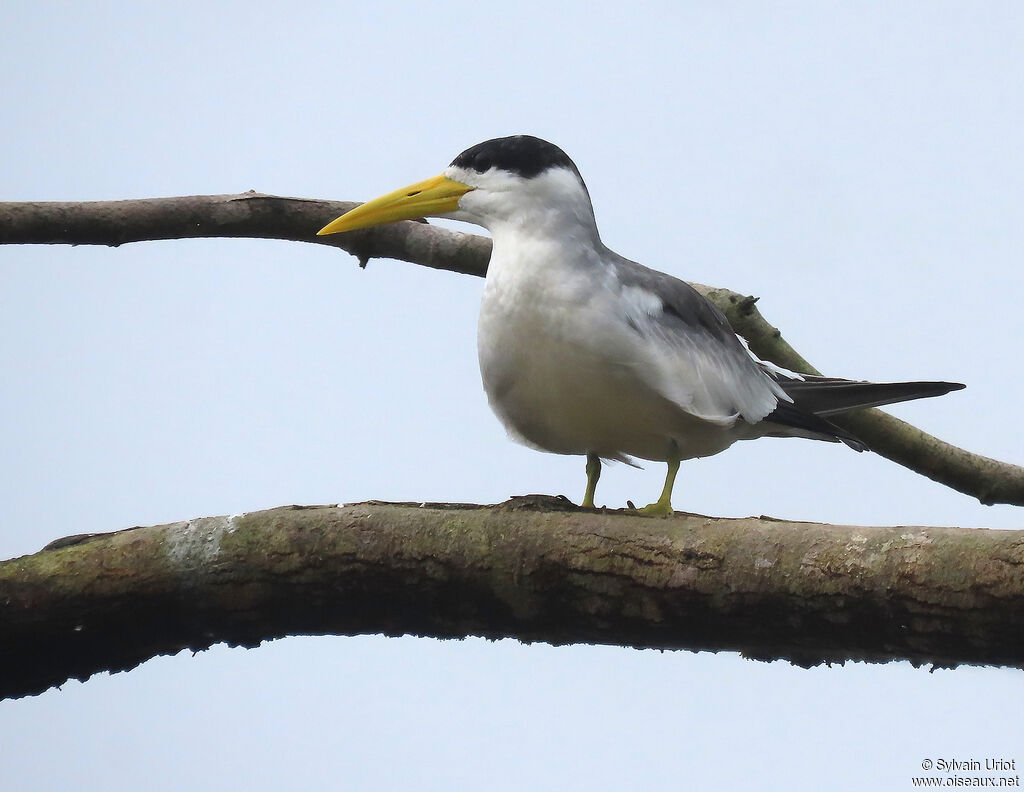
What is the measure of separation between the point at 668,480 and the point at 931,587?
1405 millimetres

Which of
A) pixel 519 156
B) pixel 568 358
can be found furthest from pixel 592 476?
pixel 519 156

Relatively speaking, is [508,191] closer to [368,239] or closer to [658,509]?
[368,239]

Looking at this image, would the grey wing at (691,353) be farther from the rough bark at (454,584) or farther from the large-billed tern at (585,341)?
the rough bark at (454,584)

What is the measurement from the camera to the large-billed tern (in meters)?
4.03

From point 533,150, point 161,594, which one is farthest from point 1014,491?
point 161,594

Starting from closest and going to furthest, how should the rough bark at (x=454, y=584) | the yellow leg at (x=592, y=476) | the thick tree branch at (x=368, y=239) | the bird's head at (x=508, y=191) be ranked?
1. the rough bark at (x=454, y=584)
2. the bird's head at (x=508, y=191)
3. the yellow leg at (x=592, y=476)
4. the thick tree branch at (x=368, y=239)

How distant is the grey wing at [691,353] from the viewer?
414 centimetres

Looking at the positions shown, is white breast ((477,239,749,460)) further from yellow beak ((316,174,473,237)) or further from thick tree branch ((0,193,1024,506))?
thick tree branch ((0,193,1024,506))

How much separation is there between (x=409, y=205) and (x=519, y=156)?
20.0 inches

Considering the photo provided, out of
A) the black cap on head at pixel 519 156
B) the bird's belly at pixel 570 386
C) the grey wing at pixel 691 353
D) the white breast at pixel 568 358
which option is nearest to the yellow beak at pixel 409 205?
the black cap on head at pixel 519 156

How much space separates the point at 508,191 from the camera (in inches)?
175

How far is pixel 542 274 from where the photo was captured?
13.5 feet

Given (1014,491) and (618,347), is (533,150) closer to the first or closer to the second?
(618,347)

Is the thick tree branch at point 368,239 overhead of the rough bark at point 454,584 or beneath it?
overhead
